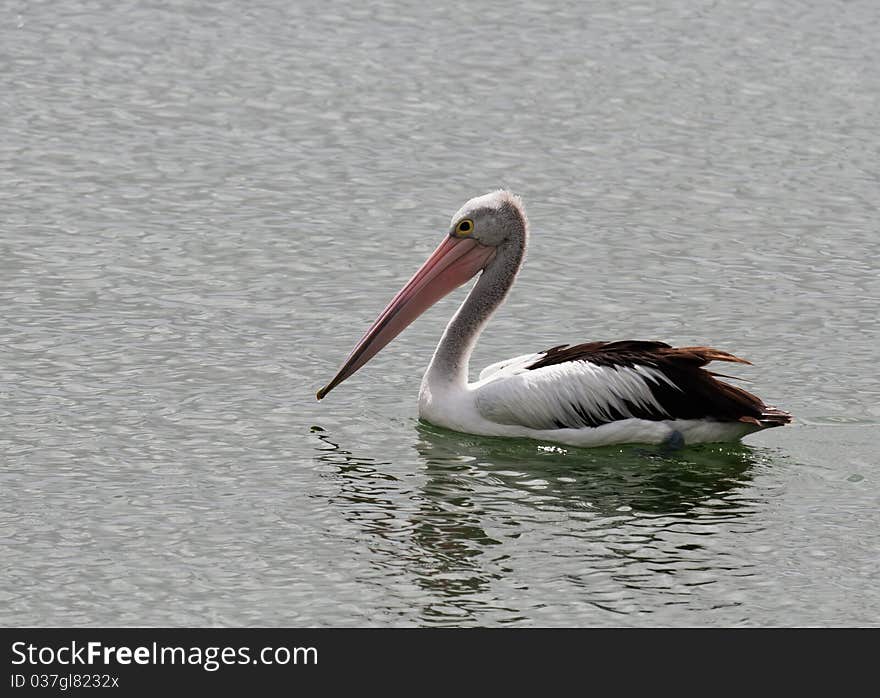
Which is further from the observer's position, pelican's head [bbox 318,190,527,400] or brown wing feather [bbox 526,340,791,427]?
pelican's head [bbox 318,190,527,400]

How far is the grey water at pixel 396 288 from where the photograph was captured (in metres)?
7.02

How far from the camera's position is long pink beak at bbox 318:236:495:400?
918cm

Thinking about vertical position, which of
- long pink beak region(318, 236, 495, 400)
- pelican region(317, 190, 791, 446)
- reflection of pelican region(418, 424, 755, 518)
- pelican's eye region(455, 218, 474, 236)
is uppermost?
pelican's eye region(455, 218, 474, 236)

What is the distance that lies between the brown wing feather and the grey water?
0.24m

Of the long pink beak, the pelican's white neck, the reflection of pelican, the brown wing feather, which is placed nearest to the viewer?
the reflection of pelican

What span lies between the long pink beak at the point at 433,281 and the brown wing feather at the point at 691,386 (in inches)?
37.1

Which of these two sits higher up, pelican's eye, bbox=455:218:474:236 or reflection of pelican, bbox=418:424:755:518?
pelican's eye, bbox=455:218:474:236

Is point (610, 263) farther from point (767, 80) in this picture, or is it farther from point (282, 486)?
point (767, 80)

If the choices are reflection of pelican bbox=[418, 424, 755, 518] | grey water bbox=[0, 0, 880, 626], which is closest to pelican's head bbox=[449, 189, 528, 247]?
grey water bbox=[0, 0, 880, 626]

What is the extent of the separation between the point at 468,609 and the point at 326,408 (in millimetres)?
2529

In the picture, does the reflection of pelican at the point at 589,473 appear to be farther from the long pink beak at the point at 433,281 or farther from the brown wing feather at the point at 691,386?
the long pink beak at the point at 433,281

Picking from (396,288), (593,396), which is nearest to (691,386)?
(593,396)

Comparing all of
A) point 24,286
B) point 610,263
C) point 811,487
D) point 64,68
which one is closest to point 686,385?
point 811,487

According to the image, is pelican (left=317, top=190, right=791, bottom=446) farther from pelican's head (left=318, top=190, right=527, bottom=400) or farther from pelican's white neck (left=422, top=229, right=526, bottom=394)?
pelican's head (left=318, top=190, right=527, bottom=400)
